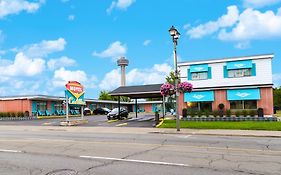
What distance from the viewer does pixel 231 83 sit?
124ft

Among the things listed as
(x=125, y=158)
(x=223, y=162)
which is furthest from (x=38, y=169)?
(x=223, y=162)

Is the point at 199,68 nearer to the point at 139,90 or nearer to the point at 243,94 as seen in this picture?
the point at 243,94

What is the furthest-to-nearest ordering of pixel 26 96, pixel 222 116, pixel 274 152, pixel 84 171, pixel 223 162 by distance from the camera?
pixel 26 96 < pixel 222 116 < pixel 274 152 < pixel 223 162 < pixel 84 171

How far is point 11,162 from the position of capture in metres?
10.4

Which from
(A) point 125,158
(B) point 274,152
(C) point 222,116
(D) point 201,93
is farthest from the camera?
(D) point 201,93

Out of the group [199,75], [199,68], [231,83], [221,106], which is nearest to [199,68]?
[199,68]

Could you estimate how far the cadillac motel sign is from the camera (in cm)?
3546

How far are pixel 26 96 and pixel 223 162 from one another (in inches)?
1919

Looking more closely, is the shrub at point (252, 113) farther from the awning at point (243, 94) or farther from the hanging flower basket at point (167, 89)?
the hanging flower basket at point (167, 89)

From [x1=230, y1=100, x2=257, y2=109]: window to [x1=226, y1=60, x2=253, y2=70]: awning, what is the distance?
3.98 m

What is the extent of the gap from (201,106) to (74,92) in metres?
15.3

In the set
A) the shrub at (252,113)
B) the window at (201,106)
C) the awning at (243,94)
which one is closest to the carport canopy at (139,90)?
the window at (201,106)

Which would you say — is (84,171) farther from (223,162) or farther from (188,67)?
(188,67)

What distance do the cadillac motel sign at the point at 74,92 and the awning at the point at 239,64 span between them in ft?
57.7
